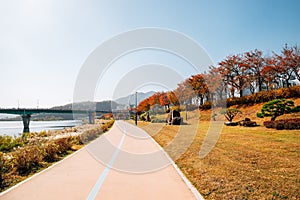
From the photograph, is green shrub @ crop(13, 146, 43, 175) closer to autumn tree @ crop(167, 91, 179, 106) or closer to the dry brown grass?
the dry brown grass

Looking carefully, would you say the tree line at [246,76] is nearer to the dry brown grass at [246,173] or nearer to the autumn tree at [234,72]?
the autumn tree at [234,72]

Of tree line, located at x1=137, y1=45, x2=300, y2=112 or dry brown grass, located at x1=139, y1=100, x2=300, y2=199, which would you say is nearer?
dry brown grass, located at x1=139, y1=100, x2=300, y2=199

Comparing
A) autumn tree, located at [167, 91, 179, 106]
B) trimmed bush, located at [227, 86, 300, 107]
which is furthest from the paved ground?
autumn tree, located at [167, 91, 179, 106]

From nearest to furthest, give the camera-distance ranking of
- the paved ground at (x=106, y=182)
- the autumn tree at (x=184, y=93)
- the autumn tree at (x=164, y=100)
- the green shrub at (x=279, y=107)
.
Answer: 1. the paved ground at (x=106, y=182)
2. the green shrub at (x=279, y=107)
3. the autumn tree at (x=184, y=93)
4. the autumn tree at (x=164, y=100)

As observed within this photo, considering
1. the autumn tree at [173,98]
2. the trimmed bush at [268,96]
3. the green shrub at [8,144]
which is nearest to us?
the green shrub at [8,144]

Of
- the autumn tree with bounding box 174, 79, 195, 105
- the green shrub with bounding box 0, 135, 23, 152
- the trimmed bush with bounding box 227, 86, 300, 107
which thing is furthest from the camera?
the autumn tree with bounding box 174, 79, 195, 105

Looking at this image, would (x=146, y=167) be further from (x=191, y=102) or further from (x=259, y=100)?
(x=191, y=102)

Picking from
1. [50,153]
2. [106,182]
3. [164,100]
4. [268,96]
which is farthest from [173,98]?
[106,182]

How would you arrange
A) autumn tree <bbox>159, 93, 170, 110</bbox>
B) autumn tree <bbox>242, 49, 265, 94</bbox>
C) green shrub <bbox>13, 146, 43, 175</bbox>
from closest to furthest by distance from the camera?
1. green shrub <bbox>13, 146, 43, 175</bbox>
2. autumn tree <bbox>242, 49, 265, 94</bbox>
3. autumn tree <bbox>159, 93, 170, 110</bbox>

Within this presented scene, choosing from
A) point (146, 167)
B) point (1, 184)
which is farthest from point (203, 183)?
point (1, 184)

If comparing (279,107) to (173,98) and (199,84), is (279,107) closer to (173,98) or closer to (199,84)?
(199,84)

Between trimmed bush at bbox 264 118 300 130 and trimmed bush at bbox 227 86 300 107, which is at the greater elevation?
trimmed bush at bbox 227 86 300 107

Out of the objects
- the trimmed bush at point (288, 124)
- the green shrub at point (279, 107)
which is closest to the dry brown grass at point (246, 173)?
the trimmed bush at point (288, 124)

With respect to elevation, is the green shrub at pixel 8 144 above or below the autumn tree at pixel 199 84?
below
